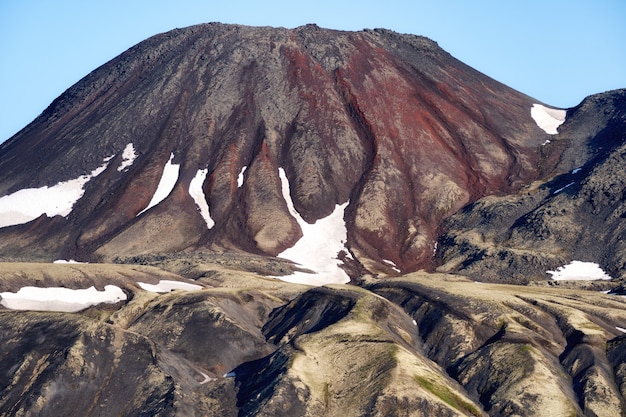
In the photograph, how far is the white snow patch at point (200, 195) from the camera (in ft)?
579

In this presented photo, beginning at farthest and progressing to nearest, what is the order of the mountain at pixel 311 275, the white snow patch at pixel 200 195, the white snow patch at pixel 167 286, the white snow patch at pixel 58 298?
the white snow patch at pixel 200 195
the white snow patch at pixel 167 286
the white snow patch at pixel 58 298
the mountain at pixel 311 275

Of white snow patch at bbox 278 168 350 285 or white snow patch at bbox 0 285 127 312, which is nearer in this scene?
white snow patch at bbox 0 285 127 312

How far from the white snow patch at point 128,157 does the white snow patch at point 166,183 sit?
940 cm

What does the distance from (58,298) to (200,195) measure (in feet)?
248

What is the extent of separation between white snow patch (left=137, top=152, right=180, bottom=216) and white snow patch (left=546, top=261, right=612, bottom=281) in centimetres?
7984

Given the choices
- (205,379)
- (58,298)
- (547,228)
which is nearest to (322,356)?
(205,379)

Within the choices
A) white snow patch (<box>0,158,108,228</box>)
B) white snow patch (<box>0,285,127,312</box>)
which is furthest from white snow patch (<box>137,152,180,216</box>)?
white snow patch (<box>0,285,127,312</box>)

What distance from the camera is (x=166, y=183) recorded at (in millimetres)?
185125

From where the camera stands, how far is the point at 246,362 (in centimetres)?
9319

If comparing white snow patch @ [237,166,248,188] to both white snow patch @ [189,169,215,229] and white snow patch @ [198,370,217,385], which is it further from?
white snow patch @ [198,370,217,385]

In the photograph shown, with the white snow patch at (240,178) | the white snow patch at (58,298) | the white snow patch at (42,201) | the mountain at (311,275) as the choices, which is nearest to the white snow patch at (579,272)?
the mountain at (311,275)

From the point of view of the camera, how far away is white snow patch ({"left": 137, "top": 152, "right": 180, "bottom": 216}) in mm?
180125

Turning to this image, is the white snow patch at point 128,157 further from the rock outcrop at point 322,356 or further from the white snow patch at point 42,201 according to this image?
the rock outcrop at point 322,356

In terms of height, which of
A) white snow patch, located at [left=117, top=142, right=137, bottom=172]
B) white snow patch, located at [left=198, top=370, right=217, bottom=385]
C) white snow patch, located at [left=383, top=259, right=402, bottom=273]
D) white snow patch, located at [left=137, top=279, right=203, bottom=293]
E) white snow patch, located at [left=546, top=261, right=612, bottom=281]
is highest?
white snow patch, located at [left=117, top=142, right=137, bottom=172]
